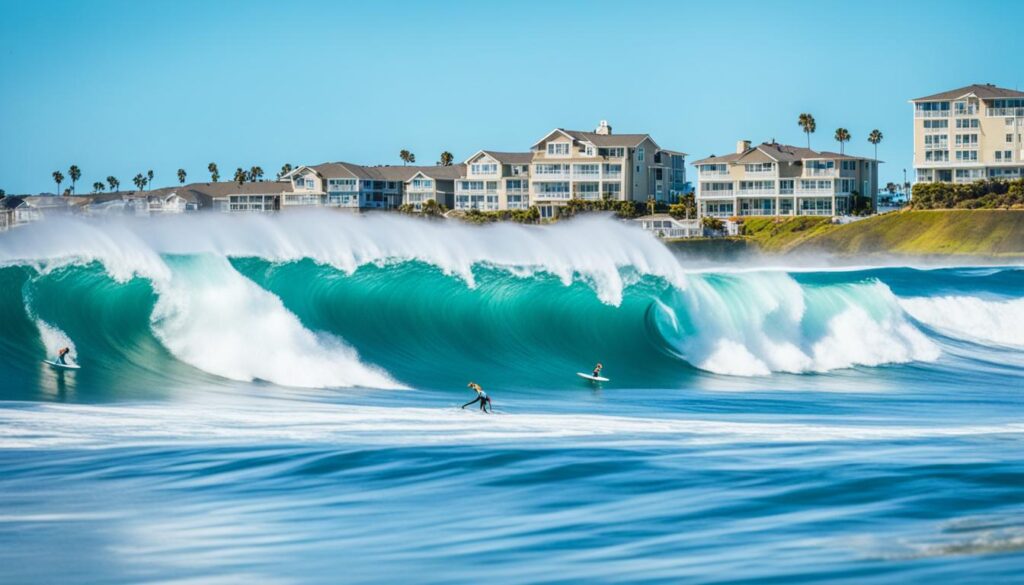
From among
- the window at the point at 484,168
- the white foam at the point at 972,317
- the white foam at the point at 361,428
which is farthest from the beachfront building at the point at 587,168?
the white foam at the point at 361,428

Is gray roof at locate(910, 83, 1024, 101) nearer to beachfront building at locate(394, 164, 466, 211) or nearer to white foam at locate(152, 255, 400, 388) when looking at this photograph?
beachfront building at locate(394, 164, 466, 211)

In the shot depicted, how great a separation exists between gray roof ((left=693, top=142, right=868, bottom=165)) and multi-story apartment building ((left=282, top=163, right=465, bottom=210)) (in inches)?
808

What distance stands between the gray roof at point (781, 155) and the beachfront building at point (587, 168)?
16.3 feet

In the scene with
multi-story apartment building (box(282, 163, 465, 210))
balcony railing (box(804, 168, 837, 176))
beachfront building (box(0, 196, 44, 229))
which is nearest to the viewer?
balcony railing (box(804, 168, 837, 176))

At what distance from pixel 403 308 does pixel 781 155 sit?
271 ft

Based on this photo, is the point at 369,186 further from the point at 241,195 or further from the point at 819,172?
the point at 819,172

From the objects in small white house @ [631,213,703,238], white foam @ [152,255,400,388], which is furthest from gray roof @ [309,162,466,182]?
white foam @ [152,255,400,388]

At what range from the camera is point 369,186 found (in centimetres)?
11519

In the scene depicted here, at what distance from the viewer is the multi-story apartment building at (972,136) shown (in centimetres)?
10225

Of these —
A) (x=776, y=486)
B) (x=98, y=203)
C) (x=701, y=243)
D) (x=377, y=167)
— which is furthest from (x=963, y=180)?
(x=776, y=486)

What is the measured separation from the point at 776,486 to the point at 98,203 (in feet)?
411

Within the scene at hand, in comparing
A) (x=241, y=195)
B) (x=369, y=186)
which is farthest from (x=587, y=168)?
(x=241, y=195)

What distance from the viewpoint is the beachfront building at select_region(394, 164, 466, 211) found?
372ft

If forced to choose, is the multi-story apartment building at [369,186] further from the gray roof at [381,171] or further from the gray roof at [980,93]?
the gray roof at [980,93]
